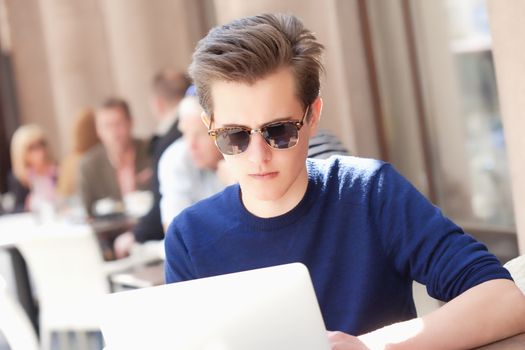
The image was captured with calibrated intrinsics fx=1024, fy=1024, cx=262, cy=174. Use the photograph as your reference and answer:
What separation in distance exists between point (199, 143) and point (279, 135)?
2.77m

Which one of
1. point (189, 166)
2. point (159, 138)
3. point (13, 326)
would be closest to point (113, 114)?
point (159, 138)

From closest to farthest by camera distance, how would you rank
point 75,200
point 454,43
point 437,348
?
point 437,348
point 454,43
point 75,200

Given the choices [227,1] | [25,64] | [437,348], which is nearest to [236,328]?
[437,348]

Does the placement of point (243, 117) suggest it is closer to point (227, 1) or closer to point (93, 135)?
point (227, 1)

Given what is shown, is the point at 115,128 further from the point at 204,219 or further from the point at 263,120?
the point at 263,120

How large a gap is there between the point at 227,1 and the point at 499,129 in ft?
7.37

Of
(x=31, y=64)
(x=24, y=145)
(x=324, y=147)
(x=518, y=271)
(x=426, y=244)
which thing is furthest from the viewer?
(x=31, y=64)

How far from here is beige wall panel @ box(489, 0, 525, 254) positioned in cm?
383

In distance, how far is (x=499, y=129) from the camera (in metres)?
6.02

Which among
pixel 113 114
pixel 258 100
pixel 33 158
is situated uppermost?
pixel 258 100

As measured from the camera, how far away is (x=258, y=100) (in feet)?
7.18

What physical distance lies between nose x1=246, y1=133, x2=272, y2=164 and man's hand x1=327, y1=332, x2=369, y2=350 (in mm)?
442

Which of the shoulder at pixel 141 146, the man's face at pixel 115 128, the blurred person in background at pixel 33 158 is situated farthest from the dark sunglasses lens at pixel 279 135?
the blurred person in background at pixel 33 158

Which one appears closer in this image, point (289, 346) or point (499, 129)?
point (289, 346)
